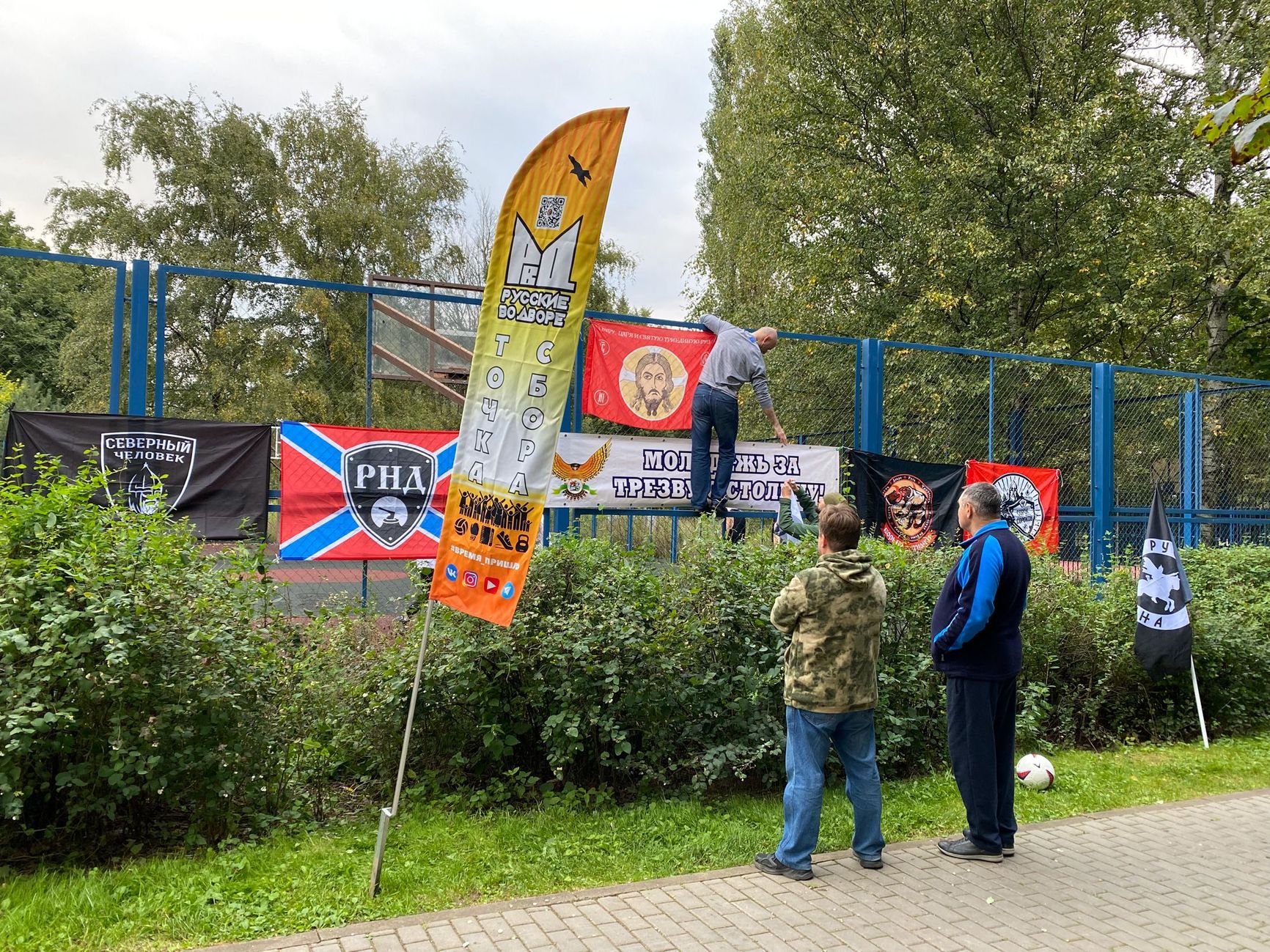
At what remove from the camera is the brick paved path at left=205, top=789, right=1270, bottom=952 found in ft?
11.8

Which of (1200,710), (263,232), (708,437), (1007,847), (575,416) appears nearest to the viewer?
(1007,847)

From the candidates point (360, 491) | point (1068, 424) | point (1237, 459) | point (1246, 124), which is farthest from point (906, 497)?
point (1237, 459)

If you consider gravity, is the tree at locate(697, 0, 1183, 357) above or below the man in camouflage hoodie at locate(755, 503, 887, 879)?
above

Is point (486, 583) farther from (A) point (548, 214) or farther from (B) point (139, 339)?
(B) point (139, 339)

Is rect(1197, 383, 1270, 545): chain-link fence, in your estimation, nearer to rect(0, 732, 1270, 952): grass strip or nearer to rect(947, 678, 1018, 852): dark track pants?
rect(0, 732, 1270, 952): grass strip

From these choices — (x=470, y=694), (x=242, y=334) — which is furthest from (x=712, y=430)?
(x=242, y=334)

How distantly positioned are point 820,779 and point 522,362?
2.52 meters

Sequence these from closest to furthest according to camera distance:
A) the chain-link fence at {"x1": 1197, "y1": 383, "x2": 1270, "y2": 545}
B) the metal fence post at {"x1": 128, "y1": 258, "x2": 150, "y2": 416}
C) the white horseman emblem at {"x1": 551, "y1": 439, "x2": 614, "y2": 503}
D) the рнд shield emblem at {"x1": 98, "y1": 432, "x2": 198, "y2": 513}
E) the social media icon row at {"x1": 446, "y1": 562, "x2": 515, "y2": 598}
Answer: the social media icon row at {"x1": 446, "y1": 562, "x2": 515, "y2": 598}, the рнд shield emblem at {"x1": 98, "y1": 432, "x2": 198, "y2": 513}, the metal fence post at {"x1": 128, "y1": 258, "x2": 150, "y2": 416}, the white horseman emblem at {"x1": 551, "y1": 439, "x2": 614, "y2": 503}, the chain-link fence at {"x1": 1197, "y1": 383, "x2": 1270, "y2": 545}

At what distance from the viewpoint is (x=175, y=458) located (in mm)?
6445

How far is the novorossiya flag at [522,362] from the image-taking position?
4254mm

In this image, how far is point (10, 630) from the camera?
3.84m

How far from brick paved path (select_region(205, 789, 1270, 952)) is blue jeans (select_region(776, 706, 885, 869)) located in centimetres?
14

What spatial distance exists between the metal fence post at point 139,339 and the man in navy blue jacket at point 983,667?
574 cm

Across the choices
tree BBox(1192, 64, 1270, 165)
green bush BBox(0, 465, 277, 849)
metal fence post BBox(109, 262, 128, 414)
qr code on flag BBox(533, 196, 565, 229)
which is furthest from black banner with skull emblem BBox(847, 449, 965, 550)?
metal fence post BBox(109, 262, 128, 414)
